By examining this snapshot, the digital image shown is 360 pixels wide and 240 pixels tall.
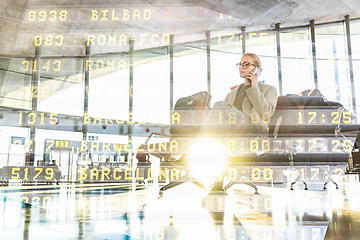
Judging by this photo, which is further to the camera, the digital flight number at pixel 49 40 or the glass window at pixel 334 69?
the glass window at pixel 334 69

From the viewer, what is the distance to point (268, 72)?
264 inches

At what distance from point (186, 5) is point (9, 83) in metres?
4.57

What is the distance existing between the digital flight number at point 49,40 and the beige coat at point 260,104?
2.64 m

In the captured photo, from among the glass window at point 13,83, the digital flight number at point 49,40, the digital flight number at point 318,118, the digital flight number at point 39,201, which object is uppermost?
the glass window at point 13,83

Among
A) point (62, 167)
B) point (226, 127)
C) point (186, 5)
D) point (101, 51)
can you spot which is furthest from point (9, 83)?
point (226, 127)

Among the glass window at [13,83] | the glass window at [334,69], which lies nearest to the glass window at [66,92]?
the glass window at [13,83]

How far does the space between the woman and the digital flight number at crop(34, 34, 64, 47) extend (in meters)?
2.45

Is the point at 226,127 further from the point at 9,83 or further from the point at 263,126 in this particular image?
the point at 9,83

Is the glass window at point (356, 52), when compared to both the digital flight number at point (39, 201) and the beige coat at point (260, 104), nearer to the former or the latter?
the beige coat at point (260, 104)

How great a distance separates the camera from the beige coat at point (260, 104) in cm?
210

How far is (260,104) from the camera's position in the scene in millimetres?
2107

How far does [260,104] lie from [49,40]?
280cm

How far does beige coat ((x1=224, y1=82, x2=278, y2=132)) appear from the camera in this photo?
6.90 ft

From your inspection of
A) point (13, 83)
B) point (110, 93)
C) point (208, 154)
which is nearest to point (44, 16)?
point (208, 154)
